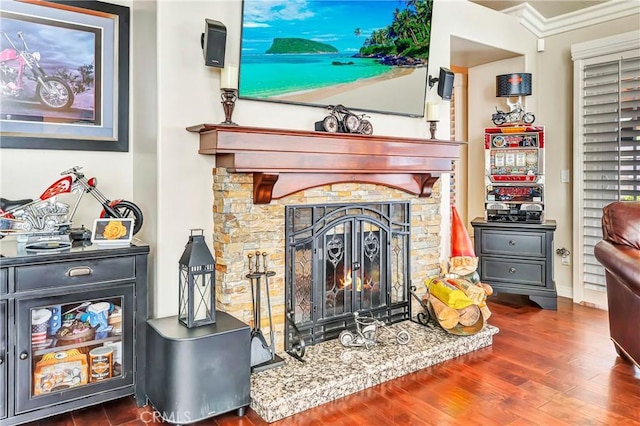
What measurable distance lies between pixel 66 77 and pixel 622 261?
3252mm

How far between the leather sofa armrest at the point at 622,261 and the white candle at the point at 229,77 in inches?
91.9

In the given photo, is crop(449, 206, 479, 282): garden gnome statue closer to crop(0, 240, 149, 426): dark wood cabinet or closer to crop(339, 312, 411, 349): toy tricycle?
crop(339, 312, 411, 349): toy tricycle

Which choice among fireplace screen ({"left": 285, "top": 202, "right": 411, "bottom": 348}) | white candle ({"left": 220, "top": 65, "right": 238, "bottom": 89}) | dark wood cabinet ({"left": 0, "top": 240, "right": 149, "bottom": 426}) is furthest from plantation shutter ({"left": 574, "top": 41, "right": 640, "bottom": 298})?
dark wood cabinet ({"left": 0, "top": 240, "right": 149, "bottom": 426})

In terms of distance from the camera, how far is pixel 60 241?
2.17 metres

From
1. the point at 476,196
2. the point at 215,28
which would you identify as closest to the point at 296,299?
the point at 215,28

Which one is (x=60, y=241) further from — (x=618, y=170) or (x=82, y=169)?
(x=618, y=170)

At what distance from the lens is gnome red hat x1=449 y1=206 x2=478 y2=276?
3.35 metres

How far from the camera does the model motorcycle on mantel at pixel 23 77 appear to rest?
92.5 inches

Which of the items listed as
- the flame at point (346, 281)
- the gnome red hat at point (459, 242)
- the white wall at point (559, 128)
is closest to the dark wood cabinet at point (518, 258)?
the white wall at point (559, 128)

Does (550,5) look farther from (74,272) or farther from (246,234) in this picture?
(74,272)

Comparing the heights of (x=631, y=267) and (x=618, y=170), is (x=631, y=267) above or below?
below

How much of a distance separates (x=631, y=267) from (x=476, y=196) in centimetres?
241

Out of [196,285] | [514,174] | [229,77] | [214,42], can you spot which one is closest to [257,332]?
[196,285]

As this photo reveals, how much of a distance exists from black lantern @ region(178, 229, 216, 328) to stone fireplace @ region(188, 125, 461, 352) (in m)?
0.24
